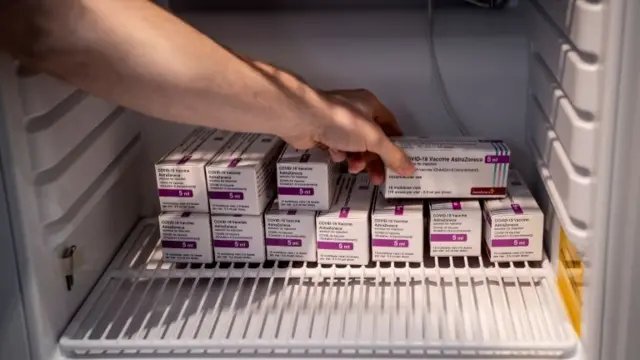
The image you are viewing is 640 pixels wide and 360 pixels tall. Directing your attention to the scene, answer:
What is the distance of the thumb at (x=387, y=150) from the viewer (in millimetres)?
1051

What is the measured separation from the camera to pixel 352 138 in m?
1.04

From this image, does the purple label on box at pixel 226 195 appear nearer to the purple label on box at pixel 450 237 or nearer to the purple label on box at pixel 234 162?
the purple label on box at pixel 234 162

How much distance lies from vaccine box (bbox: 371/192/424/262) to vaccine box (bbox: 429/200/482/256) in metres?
0.02

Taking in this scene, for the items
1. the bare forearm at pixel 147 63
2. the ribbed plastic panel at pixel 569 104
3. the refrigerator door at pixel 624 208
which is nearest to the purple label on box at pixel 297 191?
the bare forearm at pixel 147 63

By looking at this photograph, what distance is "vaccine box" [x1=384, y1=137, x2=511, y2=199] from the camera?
1.14 m

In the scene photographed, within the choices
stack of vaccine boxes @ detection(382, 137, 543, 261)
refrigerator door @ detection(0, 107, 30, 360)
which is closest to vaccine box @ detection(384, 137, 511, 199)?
stack of vaccine boxes @ detection(382, 137, 543, 261)

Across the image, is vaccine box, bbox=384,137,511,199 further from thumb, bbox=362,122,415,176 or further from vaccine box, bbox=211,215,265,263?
vaccine box, bbox=211,215,265,263

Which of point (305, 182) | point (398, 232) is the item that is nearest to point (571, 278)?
point (398, 232)

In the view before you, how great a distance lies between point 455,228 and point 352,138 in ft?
0.72

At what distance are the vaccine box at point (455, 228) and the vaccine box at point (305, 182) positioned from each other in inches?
6.0

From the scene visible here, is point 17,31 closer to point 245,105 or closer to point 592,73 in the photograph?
point 245,105

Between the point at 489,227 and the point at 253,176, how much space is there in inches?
13.2

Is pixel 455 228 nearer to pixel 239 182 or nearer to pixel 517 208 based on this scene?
pixel 517 208

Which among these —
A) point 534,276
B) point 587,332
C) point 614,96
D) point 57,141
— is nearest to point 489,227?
point 534,276
